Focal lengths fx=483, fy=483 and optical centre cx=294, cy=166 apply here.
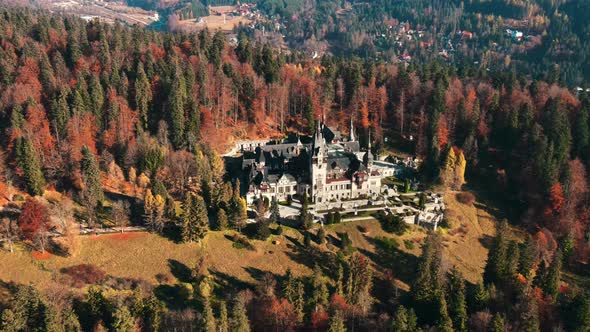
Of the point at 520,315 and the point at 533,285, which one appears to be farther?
the point at 533,285

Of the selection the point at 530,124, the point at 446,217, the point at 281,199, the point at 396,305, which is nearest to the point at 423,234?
the point at 446,217

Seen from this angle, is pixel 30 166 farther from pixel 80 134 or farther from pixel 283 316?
pixel 283 316

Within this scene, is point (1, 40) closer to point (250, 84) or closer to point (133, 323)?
point (250, 84)

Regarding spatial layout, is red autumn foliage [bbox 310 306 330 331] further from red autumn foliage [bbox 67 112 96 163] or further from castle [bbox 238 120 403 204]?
red autumn foliage [bbox 67 112 96 163]

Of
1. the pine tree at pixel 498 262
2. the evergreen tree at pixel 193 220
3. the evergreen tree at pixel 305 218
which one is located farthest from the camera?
the evergreen tree at pixel 305 218

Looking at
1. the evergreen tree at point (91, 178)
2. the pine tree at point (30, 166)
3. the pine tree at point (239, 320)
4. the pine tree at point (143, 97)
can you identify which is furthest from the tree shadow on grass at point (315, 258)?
the pine tree at point (143, 97)

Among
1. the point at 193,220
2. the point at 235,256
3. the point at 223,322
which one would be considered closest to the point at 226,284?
the point at 235,256

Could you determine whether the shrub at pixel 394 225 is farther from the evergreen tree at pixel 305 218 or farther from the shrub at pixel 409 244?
the evergreen tree at pixel 305 218
